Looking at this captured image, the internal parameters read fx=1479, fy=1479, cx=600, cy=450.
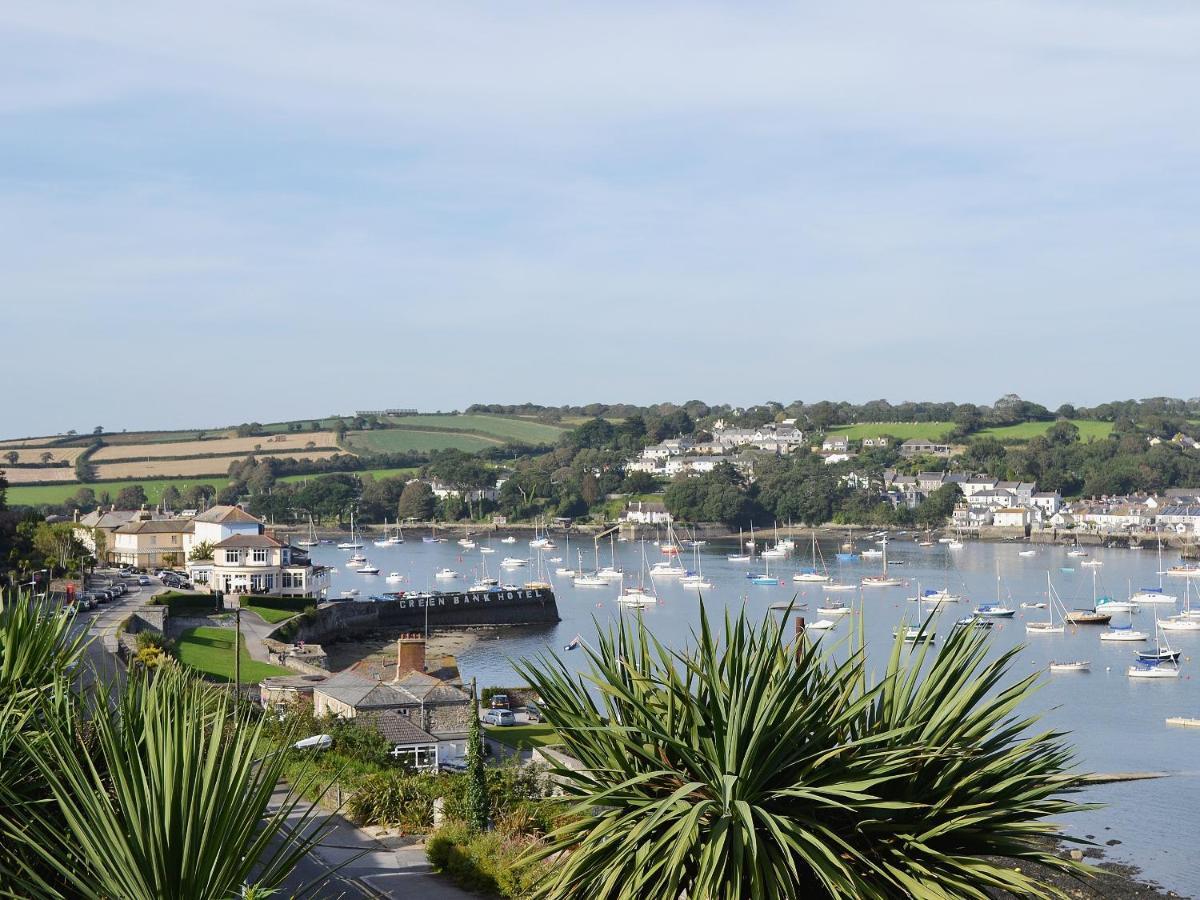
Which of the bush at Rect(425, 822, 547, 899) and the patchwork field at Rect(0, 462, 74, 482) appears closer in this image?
the bush at Rect(425, 822, 547, 899)

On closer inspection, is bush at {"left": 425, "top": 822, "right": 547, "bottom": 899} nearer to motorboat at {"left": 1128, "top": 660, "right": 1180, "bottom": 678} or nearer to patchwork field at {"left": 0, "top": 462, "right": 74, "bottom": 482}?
motorboat at {"left": 1128, "top": 660, "right": 1180, "bottom": 678}

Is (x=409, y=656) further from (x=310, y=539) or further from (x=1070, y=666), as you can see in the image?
(x=310, y=539)

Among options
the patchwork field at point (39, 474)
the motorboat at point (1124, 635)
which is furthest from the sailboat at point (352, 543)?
the motorboat at point (1124, 635)

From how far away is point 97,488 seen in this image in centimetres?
16488

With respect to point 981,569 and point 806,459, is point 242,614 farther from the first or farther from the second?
point 806,459

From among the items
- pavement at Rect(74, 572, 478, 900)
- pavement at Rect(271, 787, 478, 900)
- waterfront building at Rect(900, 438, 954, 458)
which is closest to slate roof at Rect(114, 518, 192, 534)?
pavement at Rect(74, 572, 478, 900)

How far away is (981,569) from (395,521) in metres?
78.7

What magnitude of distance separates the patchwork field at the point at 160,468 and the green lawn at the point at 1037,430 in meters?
91.2

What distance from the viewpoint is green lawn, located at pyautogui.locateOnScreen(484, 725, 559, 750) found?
36656mm

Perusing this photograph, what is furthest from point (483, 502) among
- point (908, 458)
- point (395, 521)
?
point (908, 458)

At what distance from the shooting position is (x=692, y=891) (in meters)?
10.6

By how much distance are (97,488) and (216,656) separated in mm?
122578

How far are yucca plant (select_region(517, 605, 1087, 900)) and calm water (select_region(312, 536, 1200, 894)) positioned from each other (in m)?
1.10

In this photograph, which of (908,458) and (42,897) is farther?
(908,458)
